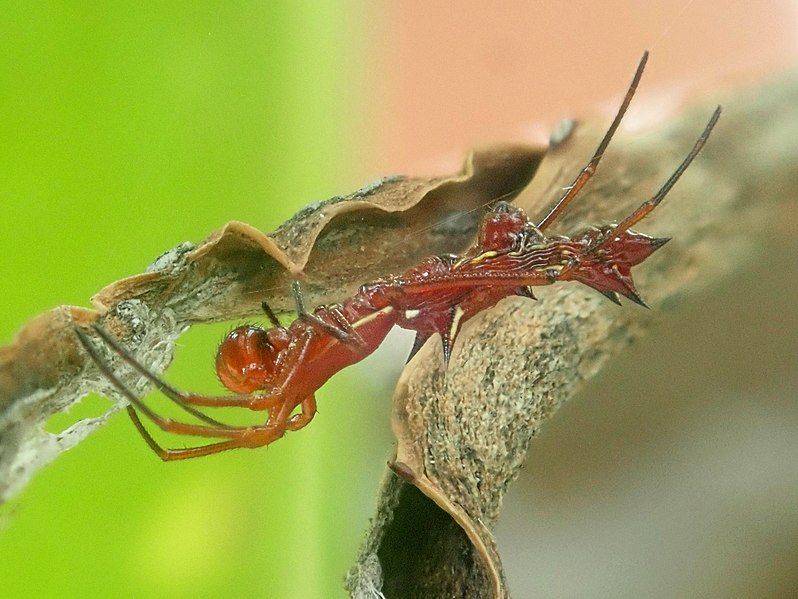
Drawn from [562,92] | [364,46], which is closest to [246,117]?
[364,46]

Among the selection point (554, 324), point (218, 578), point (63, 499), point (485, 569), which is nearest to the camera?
point (485, 569)

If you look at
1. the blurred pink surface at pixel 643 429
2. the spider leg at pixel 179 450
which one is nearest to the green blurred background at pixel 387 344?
the blurred pink surface at pixel 643 429

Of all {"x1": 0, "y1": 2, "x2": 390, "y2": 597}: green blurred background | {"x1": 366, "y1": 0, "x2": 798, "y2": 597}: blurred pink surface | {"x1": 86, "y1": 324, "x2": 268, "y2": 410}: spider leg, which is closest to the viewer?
{"x1": 86, "y1": 324, "x2": 268, "y2": 410}: spider leg

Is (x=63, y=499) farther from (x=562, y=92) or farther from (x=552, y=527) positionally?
(x=562, y=92)

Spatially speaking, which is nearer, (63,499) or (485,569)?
(485,569)

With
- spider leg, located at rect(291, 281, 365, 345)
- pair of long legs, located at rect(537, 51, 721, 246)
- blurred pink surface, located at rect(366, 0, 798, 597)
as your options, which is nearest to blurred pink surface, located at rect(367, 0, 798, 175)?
blurred pink surface, located at rect(366, 0, 798, 597)

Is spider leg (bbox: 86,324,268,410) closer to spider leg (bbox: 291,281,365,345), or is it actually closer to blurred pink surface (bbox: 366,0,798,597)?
spider leg (bbox: 291,281,365,345)

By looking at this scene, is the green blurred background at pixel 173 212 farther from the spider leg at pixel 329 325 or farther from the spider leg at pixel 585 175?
the spider leg at pixel 585 175
